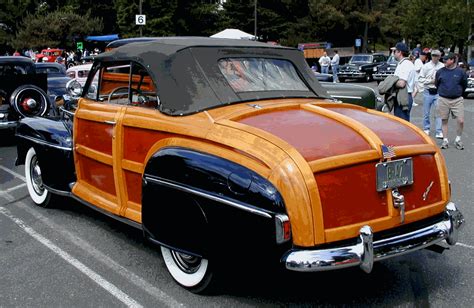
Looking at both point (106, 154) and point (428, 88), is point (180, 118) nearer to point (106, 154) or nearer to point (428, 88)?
point (106, 154)

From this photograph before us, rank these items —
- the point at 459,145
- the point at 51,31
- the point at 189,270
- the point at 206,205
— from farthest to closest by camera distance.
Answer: the point at 51,31 → the point at 459,145 → the point at 189,270 → the point at 206,205

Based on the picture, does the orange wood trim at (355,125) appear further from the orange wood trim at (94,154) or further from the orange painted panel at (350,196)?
the orange wood trim at (94,154)

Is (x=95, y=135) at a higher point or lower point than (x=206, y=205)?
higher

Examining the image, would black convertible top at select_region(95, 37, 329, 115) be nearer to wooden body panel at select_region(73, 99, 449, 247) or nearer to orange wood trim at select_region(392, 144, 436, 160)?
wooden body panel at select_region(73, 99, 449, 247)

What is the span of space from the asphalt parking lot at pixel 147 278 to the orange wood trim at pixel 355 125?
1101 millimetres

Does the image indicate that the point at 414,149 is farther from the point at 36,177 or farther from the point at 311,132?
the point at 36,177

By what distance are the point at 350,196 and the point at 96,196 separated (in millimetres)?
2494

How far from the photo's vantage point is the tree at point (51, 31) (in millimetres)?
41844

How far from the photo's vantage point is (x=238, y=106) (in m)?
3.97

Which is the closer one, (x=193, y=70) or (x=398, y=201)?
(x=398, y=201)

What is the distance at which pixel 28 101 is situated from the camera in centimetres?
921

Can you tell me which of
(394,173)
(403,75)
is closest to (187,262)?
(394,173)

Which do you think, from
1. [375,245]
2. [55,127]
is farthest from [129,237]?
[375,245]

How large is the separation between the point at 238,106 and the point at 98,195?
168 cm
